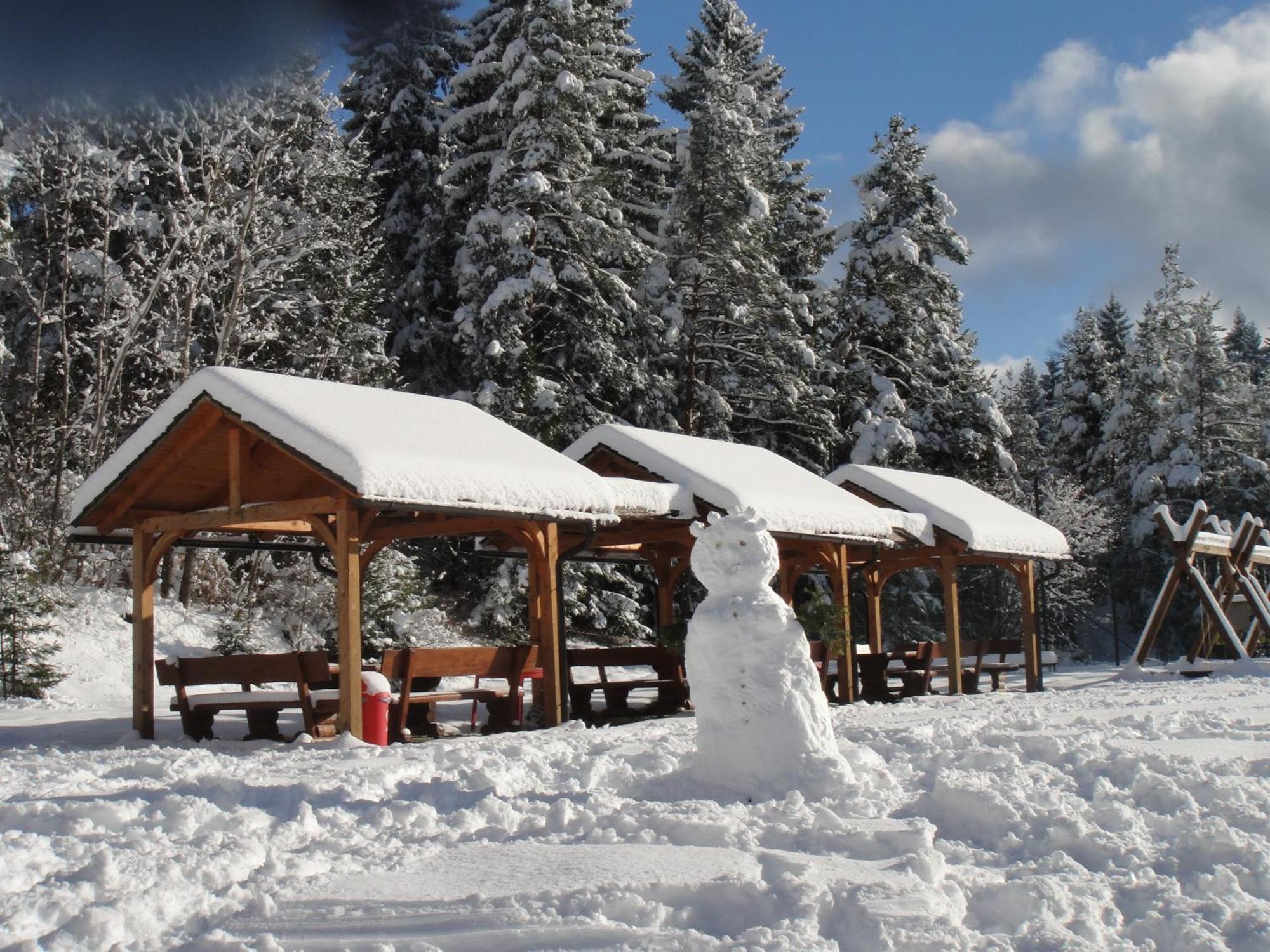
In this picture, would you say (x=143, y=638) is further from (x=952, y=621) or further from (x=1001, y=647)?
(x=1001, y=647)

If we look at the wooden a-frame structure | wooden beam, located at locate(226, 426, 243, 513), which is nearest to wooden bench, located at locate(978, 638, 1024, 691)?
the wooden a-frame structure

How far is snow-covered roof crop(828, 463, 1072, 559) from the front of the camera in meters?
16.9

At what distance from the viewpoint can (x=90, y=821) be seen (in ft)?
A: 18.2

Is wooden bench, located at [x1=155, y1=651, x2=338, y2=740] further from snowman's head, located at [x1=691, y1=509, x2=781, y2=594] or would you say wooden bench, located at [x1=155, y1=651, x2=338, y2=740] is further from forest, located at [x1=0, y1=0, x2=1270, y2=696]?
forest, located at [x1=0, y1=0, x2=1270, y2=696]

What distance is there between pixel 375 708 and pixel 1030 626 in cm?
1228

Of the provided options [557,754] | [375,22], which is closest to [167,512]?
[557,754]

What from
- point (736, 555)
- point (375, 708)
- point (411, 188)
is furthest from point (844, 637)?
point (411, 188)

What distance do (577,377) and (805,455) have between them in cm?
750

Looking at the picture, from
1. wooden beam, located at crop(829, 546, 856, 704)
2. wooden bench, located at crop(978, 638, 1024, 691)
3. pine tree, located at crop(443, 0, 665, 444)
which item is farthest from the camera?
pine tree, located at crop(443, 0, 665, 444)

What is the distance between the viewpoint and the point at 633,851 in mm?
4895

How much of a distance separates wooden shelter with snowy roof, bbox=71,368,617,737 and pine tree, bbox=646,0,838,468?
15.9 m

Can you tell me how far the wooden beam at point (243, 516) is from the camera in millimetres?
10109

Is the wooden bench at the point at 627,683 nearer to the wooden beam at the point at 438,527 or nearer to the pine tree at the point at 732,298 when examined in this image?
the wooden beam at the point at 438,527

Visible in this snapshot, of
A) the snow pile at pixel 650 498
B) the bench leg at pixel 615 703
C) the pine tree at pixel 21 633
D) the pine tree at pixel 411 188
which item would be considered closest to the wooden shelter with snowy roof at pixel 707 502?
the snow pile at pixel 650 498
